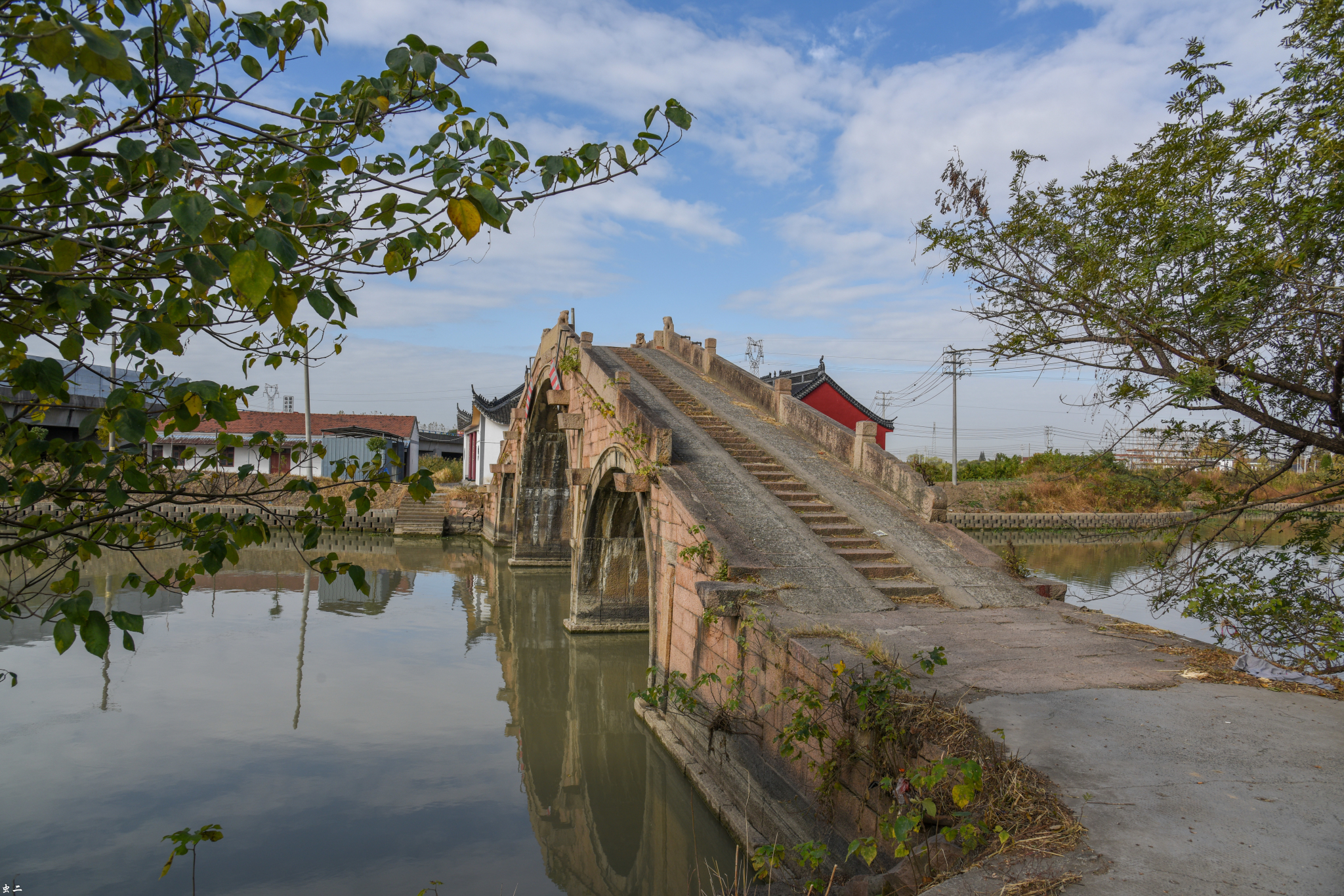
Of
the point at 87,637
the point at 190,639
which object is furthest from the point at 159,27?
the point at 190,639

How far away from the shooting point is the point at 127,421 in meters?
1.98

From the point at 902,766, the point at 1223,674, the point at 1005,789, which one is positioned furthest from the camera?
the point at 1223,674

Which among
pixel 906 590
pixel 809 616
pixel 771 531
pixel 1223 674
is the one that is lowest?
pixel 1223 674

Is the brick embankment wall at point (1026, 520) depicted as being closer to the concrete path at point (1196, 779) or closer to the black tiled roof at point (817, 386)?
the black tiled roof at point (817, 386)

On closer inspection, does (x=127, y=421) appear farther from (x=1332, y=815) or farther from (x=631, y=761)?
(x=631, y=761)

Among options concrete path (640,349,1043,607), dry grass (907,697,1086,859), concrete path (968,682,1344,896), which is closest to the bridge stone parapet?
concrete path (640,349,1043,607)

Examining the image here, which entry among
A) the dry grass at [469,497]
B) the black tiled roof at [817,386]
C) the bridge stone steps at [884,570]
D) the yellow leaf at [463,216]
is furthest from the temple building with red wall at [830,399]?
the yellow leaf at [463,216]

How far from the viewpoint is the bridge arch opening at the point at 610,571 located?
12.6 metres

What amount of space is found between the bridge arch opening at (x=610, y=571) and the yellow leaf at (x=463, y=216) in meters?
10.2

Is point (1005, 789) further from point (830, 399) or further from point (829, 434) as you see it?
point (830, 399)

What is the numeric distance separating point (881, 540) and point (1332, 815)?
5.27 metres

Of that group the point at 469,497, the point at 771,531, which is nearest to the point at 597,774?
the point at 771,531

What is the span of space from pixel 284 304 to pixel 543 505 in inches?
778

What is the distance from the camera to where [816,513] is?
9.02 m
